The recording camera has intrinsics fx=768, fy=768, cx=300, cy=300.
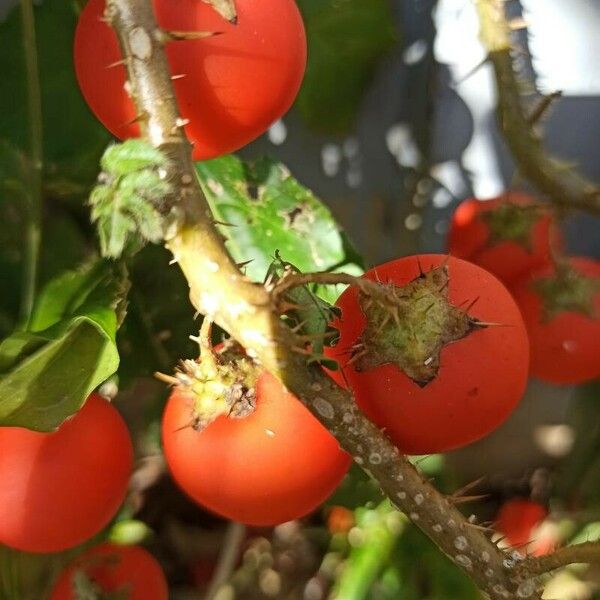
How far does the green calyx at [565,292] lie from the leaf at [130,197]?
14.4 inches

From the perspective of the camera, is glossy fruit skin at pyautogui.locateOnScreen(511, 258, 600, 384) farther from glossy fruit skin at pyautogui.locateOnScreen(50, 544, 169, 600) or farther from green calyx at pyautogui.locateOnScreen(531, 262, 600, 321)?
glossy fruit skin at pyautogui.locateOnScreen(50, 544, 169, 600)

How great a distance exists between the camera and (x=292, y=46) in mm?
370

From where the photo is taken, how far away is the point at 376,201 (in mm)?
767

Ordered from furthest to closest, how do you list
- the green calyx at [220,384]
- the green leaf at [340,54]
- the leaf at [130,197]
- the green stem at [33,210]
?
the green leaf at [340,54] → the green stem at [33,210] → the green calyx at [220,384] → the leaf at [130,197]

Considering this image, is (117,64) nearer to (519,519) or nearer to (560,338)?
(560,338)

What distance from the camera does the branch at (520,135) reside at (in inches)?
18.8

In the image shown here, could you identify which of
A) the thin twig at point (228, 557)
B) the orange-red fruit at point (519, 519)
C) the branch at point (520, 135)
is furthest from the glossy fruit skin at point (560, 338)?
the thin twig at point (228, 557)

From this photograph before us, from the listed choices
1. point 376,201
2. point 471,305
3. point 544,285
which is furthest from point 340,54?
point 471,305

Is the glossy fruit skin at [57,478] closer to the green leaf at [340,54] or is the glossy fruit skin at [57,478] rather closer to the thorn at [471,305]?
the thorn at [471,305]

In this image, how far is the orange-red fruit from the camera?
0.72 metres

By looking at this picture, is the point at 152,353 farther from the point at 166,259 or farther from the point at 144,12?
the point at 144,12

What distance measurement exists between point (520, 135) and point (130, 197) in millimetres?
297

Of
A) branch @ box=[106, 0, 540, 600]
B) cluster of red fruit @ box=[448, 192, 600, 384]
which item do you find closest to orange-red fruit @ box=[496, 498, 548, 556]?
cluster of red fruit @ box=[448, 192, 600, 384]

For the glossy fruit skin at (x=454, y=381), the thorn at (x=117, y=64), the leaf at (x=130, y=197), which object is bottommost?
the glossy fruit skin at (x=454, y=381)
